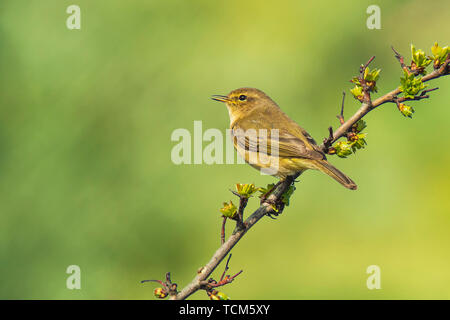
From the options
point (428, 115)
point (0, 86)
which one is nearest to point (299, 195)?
point (428, 115)

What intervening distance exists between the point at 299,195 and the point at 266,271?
1.05 m

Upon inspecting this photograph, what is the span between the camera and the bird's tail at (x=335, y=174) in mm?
3557

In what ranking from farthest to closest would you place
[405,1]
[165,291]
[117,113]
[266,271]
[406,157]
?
[405,1], [117,113], [406,157], [266,271], [165,291]

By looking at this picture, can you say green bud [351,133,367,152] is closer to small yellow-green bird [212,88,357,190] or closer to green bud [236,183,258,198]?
small yellow-green bird [212,88,357,190]

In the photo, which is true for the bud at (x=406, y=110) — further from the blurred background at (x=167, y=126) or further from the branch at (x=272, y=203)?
the blurred background at (x=167, y=126)

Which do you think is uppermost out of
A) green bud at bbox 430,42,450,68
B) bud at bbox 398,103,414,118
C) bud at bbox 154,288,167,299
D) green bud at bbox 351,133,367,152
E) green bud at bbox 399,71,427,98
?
green bud at bbox 430,42,450,68

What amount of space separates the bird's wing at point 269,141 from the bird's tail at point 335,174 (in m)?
0.06

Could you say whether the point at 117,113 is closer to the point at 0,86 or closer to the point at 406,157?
the point at 0,86

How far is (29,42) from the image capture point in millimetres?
7543

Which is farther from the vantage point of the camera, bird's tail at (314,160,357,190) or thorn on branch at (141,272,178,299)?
bird's tail at (314,160,357,190)

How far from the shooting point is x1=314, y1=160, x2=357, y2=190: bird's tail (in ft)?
11.7

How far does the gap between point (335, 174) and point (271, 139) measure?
908 mm

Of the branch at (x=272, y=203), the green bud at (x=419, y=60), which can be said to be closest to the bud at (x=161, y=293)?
the branch at (x=272, y=203)

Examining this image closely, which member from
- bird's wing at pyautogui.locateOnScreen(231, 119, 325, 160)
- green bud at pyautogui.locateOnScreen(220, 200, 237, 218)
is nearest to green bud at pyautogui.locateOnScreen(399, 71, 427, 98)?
green bud at pyautogui.locateOnScreen(220, 200, 237, 218)
